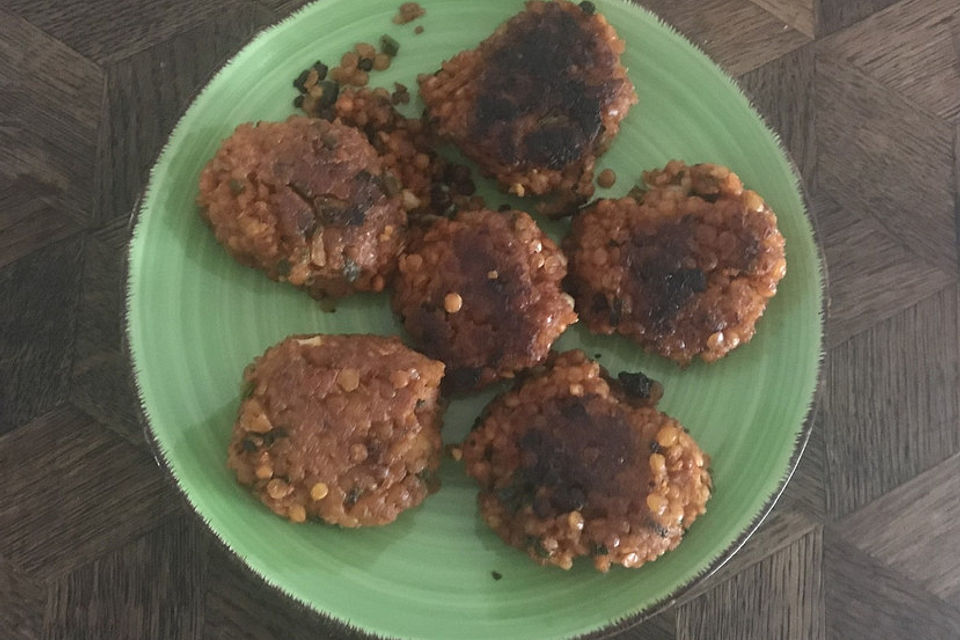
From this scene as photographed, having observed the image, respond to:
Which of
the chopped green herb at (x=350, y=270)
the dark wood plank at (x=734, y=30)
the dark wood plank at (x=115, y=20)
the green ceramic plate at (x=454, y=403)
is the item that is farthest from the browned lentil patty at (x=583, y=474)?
the dark wood plank at (x=115, y=20)

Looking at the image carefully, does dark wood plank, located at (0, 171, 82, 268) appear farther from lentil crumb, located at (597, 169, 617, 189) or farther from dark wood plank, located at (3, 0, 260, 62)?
lentil crumb, located at (597, 169, 617, 189)

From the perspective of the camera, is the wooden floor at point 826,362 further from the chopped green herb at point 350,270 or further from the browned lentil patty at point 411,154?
the chopped green herb at point 350,270

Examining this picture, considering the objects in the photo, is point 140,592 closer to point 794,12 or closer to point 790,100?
point 790,100

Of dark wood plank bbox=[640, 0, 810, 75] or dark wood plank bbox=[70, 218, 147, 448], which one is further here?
dark wood plank bbox=[640, 0, 810, 75]

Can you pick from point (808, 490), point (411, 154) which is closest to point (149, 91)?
point (411, 154)

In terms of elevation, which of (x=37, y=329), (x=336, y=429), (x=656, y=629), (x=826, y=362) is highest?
(x=336, y=429)

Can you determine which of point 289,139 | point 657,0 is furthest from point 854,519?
point 289,139

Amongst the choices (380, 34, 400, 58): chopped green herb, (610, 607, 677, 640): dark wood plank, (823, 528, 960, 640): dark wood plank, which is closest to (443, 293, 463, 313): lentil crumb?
(380, 34, 400, 58): chopped green herb
